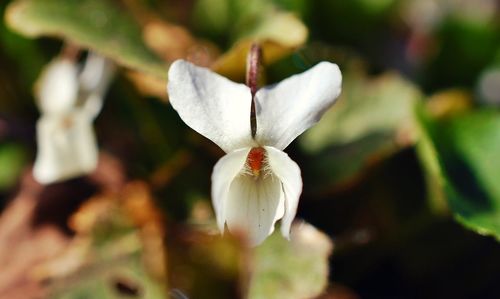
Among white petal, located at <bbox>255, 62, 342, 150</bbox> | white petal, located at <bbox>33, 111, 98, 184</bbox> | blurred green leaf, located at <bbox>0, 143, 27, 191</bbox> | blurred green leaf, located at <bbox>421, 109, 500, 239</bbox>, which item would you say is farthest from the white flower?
blurred green leaf, located at <bbox>0, 143, 27, 191</bbox>

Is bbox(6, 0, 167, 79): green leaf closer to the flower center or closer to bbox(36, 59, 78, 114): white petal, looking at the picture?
bbox(36, 59, 78, 114): white petal

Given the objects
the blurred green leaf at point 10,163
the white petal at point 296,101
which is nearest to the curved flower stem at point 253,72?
the white petal at point 296,101

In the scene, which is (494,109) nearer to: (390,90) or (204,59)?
(390,90)

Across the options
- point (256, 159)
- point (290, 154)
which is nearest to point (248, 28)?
point (290, 154)

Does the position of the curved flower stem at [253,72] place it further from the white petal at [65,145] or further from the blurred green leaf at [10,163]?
the blurred green leaf at [10,163]

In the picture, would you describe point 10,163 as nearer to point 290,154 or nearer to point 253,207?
point 290,154

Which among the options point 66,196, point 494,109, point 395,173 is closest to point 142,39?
point 66,196
